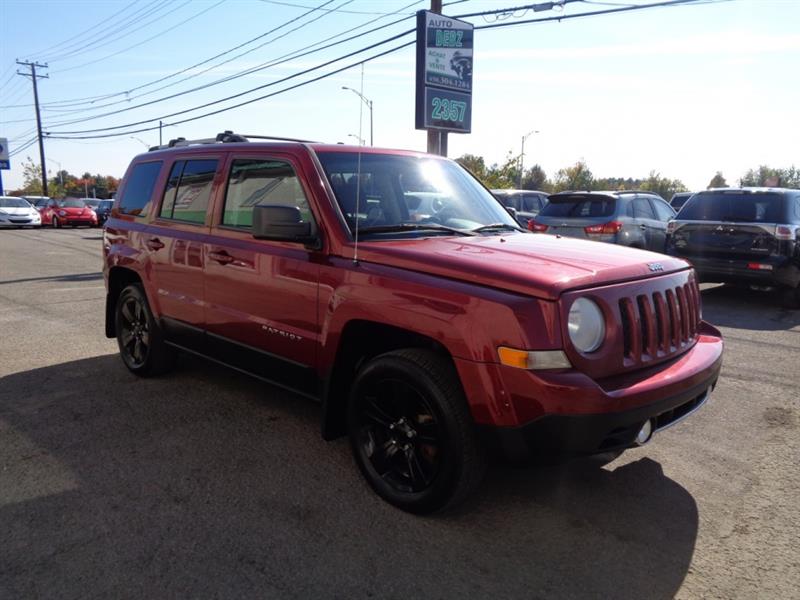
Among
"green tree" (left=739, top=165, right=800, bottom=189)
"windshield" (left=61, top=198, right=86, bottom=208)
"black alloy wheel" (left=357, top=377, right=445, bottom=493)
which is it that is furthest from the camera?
"green tree" (left=739, top=165, right=800, bottom=189)

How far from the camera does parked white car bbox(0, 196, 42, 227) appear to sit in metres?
27.6

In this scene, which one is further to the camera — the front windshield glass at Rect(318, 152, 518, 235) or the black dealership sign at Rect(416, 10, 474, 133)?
the black dealership sign at Rect(416, 10, 474, 133)

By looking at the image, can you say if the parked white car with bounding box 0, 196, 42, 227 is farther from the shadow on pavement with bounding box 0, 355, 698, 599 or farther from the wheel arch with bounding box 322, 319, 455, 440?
the wheel arch with bounding box 322, 319, 455, 440

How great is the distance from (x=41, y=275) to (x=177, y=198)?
9008 mm

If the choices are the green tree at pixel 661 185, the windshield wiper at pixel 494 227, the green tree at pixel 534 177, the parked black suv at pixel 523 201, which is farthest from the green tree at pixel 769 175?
the windshield wiper at pixel 494 227

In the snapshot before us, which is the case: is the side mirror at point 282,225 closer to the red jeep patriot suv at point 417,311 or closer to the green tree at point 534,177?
the red jeep patriot suv at point 417,311

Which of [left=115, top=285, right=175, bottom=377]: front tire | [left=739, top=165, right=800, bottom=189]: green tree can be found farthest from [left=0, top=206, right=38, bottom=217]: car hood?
[left=739, top=165, right=800, bottom=189]: green tree

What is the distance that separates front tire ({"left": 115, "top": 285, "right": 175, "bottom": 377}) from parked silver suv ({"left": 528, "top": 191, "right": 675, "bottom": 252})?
672cm

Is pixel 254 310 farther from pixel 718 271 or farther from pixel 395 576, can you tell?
pixel 718 271

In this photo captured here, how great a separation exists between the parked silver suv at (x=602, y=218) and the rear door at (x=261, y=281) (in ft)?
22.7

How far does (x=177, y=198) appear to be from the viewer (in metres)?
4.71

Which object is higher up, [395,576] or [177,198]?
[177,198]

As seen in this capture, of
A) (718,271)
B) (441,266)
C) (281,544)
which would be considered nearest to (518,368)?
(441,266)

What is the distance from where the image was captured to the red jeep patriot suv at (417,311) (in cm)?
263
